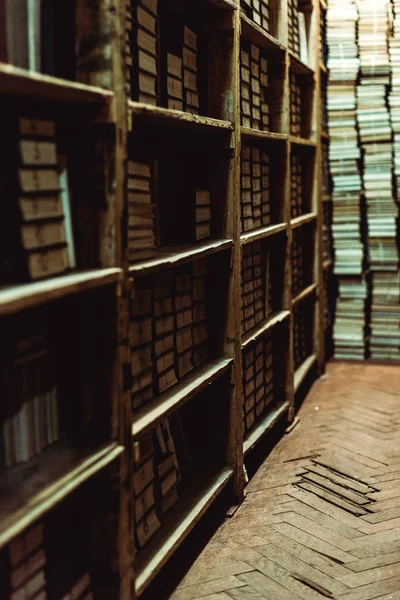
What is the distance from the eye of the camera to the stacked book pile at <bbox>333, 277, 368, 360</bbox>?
202 inches

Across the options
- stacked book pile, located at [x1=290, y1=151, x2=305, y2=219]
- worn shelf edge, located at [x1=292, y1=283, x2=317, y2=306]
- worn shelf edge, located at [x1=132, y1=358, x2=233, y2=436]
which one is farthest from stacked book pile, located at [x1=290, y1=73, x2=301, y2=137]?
worn shelf edge, located at [x1=132, y1=358, x2=233, y2=436]

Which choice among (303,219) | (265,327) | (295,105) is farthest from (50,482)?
(295,105)

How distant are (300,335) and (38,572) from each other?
119 inches

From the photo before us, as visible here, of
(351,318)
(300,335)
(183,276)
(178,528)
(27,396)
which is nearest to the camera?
(27,396)

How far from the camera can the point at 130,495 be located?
176cm

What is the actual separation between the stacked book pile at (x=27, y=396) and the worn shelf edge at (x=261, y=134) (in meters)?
1.42

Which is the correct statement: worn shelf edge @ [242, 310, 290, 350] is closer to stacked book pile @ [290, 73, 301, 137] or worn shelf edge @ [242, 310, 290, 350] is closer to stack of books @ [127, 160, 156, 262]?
stack of books @ [127, 160, 156, 262]

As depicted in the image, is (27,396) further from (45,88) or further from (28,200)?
(45,88)

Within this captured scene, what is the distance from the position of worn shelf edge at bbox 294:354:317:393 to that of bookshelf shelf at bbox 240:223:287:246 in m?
0.93

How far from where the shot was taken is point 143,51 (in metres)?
2.07

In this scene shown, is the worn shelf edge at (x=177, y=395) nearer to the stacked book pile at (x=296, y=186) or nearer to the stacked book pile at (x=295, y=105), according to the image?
the stacked book pile at (x=296, y=186)

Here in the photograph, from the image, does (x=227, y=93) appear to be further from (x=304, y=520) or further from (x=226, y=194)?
(x=304, y=520)

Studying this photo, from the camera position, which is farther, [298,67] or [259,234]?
[298,67]

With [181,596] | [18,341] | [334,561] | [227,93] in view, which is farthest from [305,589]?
[227,93]
